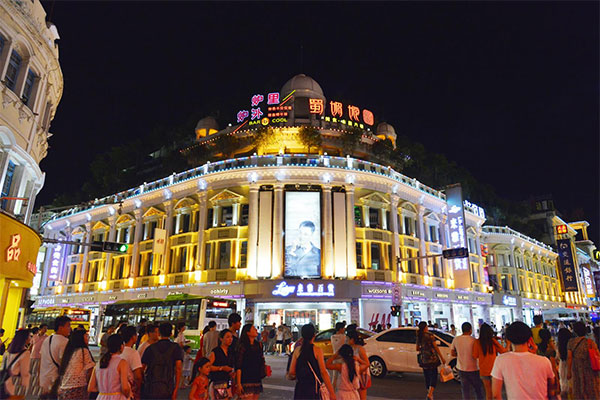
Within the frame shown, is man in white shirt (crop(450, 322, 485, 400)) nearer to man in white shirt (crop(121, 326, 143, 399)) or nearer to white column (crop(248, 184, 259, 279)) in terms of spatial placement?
man in white shirt (crop(121, 326, 143, 399))

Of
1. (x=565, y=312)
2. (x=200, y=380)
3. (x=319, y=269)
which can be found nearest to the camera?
(x=200, y=380)

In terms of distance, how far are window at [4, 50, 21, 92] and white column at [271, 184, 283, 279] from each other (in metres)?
18.2

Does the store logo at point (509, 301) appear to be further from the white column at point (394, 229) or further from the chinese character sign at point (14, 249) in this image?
the chinese character sign at point (14, 249)

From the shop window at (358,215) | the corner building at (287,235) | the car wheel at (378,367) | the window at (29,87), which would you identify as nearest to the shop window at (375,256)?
the corner building at (287,235)

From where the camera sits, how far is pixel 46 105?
18766 millimetres

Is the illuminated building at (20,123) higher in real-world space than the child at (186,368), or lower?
higher

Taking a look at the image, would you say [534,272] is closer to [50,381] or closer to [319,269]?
[319,269]

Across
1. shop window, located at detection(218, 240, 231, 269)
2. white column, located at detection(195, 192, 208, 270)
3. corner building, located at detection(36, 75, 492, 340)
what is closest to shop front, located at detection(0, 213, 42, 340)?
corner building, located at detection(36, 75, 492, 340)

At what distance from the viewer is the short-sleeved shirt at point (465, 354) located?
739 cm

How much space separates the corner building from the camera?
29547 millimetres

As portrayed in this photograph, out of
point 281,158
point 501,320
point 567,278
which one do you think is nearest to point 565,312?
point 501,320

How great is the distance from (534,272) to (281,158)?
135ft

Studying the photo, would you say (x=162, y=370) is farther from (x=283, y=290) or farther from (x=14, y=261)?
(x=283, y=290)

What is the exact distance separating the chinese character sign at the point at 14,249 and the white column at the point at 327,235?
19046 millimetres
